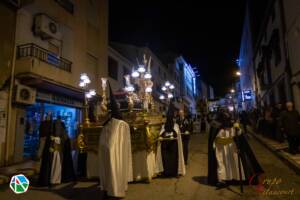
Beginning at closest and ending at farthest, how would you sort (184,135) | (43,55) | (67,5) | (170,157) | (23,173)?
(170,157), (23,173), (184,135), (43,55), (67,5)

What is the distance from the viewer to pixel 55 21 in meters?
14.8

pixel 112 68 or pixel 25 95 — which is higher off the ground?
pixel 112 68

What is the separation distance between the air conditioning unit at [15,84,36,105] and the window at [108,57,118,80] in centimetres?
1002

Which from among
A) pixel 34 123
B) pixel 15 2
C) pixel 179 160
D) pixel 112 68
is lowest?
pixel 179 160

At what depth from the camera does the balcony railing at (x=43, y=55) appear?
40.2 feet

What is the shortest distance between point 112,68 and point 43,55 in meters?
9.39

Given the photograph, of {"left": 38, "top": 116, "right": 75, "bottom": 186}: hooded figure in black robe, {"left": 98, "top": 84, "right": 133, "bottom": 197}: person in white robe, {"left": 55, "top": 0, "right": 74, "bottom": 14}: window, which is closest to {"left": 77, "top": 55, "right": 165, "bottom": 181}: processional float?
{"left": 38, "top": 116, "right": 75, "bottom": 186}: hooded figure in black robe

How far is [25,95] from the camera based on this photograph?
11922mm

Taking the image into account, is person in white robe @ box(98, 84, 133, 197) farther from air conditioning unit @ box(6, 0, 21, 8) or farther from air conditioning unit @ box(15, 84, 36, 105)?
air conditioning unit @ box(6, 0, 21, 8)

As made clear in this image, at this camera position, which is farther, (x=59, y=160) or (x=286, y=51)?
(x=286, y=51)

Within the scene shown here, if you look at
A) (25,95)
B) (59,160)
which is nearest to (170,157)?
(59,160)

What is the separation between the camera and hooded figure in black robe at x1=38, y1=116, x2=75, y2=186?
24.5 ft

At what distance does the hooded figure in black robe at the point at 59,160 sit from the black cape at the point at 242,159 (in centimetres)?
417

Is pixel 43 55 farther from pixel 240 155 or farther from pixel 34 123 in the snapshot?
pixel 240 155
